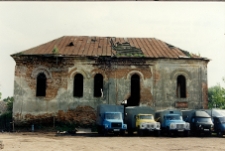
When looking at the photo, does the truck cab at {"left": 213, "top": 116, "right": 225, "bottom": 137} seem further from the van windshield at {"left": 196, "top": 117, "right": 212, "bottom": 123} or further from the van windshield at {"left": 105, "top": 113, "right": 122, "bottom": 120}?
the van windshield at {"left": 105, "top": 113, "right": 122, "bottom": 120}

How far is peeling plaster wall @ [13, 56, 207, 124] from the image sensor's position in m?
24.6

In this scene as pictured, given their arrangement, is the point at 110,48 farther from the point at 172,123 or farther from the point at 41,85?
the point at 172,123

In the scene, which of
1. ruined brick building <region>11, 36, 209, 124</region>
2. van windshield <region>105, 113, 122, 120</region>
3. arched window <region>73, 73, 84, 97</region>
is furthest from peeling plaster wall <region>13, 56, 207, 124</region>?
van windshield <region>105, 113, 122, 120</region>

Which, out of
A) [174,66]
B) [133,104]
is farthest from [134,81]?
[174,66]

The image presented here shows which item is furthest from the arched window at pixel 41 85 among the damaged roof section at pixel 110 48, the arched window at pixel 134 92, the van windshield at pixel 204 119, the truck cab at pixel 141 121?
the van windshield at pixel 204 119

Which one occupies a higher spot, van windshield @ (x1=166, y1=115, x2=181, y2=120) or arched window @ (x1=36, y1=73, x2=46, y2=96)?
arched window @ (x1=36, y1=73, x2=46, y2=96)

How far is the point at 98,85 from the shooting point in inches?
998

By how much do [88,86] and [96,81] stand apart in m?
0.89

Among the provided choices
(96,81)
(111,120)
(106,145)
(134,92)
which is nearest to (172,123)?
(111,120)

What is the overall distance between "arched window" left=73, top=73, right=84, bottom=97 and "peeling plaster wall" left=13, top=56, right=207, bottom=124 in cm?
32

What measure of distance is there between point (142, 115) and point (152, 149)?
7669 millimetres

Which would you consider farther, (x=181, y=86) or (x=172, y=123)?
(x=181, y=86)

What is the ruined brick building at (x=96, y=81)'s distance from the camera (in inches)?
973

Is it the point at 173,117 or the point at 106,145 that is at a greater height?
the point at 173,117
